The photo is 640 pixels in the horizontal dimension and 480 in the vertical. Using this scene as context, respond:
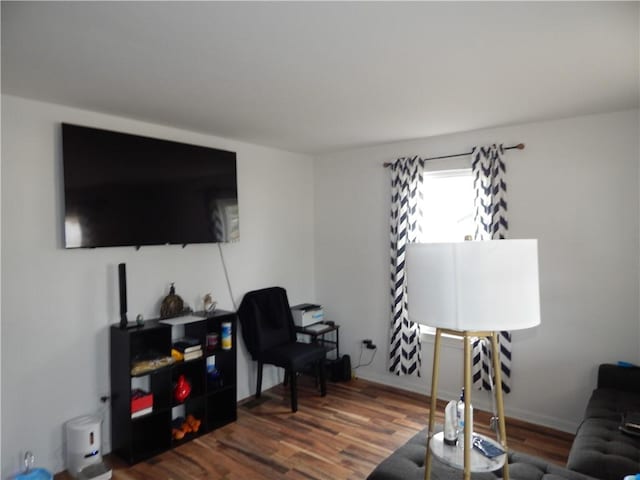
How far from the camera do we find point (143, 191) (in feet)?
9.77

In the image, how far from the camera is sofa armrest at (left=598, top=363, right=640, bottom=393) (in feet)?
9.07

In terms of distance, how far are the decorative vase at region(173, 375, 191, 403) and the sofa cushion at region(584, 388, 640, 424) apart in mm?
2715

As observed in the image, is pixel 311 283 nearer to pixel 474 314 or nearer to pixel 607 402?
pixel 607 402

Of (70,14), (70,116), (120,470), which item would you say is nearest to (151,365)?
(120,470)

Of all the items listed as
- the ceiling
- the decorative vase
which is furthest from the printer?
the ceiling

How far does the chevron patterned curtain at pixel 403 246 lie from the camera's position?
3889 mm

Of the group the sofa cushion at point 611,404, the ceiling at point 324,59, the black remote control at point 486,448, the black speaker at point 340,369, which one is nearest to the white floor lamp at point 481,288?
the black remote control at point 486,448

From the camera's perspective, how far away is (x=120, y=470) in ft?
8.86

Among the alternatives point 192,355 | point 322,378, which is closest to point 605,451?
point 322,378

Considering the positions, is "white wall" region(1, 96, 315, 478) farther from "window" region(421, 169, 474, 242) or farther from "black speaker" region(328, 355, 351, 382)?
"window" region(421, 169, 474, 242)

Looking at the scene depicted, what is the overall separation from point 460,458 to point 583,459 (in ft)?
2.84

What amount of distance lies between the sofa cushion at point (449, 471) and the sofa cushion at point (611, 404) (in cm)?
83

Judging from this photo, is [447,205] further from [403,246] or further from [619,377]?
[619,377]

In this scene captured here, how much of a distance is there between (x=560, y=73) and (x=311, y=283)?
126 inches
